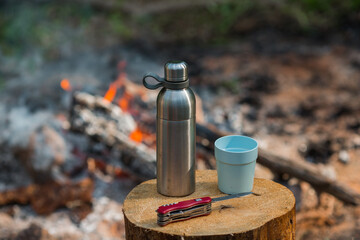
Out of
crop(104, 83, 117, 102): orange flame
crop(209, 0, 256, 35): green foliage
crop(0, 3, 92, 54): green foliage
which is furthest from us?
crop(209, 0, 256, 35): green foliage

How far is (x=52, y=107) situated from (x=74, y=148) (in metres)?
1.12

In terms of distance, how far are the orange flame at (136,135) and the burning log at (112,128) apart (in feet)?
0.10

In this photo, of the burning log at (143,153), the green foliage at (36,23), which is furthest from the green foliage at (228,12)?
the burning log at (143,153)

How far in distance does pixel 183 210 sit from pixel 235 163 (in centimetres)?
35

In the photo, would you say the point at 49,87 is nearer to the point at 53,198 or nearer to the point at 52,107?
the point at 52,107

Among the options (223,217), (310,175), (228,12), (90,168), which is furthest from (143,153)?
(228,12)

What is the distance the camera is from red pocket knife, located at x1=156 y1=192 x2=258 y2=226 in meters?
2.17

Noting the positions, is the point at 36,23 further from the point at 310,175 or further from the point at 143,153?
the point at 310,175

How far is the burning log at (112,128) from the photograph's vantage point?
387 centimetres

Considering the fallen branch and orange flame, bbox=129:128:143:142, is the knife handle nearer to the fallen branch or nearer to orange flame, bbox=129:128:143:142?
the fallen branch

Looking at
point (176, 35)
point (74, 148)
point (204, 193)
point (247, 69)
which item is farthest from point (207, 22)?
point (204, 193)

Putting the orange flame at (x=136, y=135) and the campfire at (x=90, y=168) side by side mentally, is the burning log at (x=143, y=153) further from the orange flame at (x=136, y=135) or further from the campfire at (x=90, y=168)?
the orange flame at (x=136, y=135)

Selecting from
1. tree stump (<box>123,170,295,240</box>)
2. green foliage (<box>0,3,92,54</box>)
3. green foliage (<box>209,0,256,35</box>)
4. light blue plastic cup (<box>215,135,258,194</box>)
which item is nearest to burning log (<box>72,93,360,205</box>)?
tree stump (<box>123,170,295,240</box>)

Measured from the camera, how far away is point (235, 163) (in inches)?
91.5
